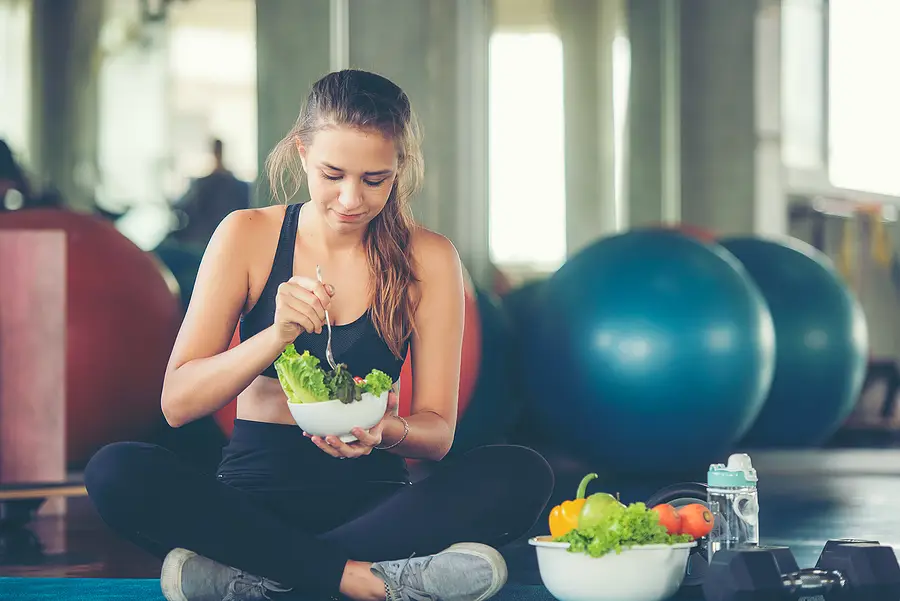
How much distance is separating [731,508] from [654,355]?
7.16ft

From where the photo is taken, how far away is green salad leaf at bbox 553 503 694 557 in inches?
81.3

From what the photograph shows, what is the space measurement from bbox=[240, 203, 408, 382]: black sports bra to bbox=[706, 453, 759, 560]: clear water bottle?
1.99 feet

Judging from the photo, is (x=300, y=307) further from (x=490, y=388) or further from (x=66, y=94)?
(x=66, y=94)

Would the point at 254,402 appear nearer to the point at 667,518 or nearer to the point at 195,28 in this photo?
the point at 667,518

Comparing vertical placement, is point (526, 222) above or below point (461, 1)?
below

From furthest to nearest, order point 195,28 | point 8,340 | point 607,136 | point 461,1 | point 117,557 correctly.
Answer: point 195,28 → point 607,136 → point 461,1 → point 8,340 → point 117,557

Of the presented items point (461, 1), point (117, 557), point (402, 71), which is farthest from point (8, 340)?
point (461, 1)

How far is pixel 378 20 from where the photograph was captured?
590 centimetres

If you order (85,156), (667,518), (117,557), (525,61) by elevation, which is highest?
(525,61)

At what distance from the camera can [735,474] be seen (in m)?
2.15

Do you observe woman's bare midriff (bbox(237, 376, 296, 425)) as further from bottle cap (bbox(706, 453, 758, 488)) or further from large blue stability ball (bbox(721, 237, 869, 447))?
large blue stability ball (bbox(721, 237, 869, 447))

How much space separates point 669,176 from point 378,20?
3.79 meters

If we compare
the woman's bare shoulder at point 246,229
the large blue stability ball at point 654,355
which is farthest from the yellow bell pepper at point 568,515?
the large blue stability ball at point 654,355

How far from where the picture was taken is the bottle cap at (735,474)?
215 centimetres
